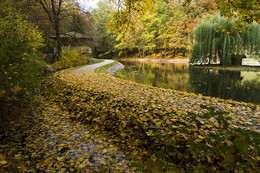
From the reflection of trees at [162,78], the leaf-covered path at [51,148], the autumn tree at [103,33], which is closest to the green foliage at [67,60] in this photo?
the reflection of trees at [162,78]

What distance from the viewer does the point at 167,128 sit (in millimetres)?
2943

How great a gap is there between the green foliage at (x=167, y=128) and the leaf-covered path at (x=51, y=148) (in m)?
0.32

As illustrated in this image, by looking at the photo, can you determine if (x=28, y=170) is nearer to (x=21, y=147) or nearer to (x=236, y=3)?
(x=21, y=147)

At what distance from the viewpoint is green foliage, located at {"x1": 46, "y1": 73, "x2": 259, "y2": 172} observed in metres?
1.86

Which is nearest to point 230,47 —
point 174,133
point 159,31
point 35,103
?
point 174,133

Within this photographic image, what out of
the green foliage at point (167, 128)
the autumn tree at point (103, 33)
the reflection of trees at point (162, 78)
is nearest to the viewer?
the green foliage at point (167, 128)

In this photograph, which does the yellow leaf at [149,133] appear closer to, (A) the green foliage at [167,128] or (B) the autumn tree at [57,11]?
(A) the green foliage at [167,128]

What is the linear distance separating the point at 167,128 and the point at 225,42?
538 inches

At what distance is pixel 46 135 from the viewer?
10.5 feet

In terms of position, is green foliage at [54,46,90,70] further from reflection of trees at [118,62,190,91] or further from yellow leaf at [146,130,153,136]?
yellow leaf at [146,130,153,136]

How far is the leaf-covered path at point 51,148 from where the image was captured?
238 centimetres

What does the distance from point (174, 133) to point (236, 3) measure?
398cm

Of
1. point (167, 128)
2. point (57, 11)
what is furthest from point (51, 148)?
point (57, 11)

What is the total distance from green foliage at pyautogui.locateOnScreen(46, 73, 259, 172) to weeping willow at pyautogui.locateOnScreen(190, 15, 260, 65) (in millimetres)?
10925
